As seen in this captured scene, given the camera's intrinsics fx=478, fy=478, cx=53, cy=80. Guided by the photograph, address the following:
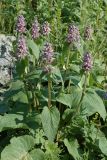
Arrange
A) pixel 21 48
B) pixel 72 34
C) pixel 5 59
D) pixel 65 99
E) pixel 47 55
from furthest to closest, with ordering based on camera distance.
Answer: pixel 5 59
pixel 65 99
pixel 72 34
pixel 21 48
pixel 47 55

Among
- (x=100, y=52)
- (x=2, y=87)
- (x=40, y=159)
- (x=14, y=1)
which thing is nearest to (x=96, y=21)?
(x=100, y=52)

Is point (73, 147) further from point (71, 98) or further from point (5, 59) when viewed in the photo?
point (5, 59)

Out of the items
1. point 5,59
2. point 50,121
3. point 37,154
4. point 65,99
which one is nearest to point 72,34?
point 65,99

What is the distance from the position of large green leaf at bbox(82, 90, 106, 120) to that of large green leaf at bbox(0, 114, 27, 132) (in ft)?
1.60

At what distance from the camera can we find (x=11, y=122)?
3516 mm

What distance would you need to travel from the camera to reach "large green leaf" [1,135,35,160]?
342cm

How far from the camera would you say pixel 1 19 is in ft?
19.5

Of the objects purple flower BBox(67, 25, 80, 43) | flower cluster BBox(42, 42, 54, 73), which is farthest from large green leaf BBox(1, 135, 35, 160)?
purple flower BBox(67, 25, 80, 43)

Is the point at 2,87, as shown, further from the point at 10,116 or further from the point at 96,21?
the point at 96,21

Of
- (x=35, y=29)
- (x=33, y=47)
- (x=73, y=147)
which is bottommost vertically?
(x=73, y=147)

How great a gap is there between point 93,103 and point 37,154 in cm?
55

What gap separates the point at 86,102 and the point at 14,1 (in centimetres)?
295

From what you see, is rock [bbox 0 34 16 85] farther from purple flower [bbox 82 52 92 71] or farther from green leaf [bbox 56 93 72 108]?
purple flower [bbox 82 52 92 71]

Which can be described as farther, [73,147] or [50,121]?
[73,147]
